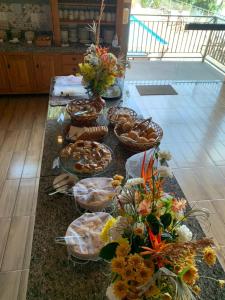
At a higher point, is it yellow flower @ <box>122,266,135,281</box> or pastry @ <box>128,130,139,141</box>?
yellow flower @ <box>122,266,135,281</box>

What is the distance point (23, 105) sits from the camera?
368 cm

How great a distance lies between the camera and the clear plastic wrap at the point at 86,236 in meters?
0.89

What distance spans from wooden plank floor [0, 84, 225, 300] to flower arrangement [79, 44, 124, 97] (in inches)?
18.4

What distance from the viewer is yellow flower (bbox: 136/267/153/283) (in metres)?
0.59

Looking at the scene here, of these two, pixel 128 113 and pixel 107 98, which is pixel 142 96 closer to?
pixel 107 98

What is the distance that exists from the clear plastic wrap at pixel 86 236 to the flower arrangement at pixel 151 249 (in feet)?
0.69

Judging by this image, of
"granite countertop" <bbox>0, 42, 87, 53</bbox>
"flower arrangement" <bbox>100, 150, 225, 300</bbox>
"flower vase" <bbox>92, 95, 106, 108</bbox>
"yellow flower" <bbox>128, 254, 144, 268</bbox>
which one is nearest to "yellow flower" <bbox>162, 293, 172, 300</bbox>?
"flower arrangement" <bbox>100, 150, 225, 300</bbox>

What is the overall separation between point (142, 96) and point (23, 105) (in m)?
2.04

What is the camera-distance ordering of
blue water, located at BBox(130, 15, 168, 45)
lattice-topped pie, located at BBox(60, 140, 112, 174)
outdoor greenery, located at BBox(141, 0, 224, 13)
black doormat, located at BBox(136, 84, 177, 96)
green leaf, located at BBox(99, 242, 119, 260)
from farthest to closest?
blue water, located at BBox(130, 15, 168, 45) < outdoor greenery, located at BBox(141, 0, 224, 13) < black doormat, located at BBox(136, 84, 177, 96) < lattice-topped pie, located at BBox(60, 140, 112, 174) < green leaf, located at BBox(99, 242, 119, 260)

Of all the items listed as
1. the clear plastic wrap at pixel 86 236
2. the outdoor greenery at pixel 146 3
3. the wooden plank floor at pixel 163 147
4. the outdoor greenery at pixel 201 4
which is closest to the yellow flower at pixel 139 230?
the clear plastic wrap at pixel 86 236

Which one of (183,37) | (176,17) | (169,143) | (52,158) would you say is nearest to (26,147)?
(52,158)

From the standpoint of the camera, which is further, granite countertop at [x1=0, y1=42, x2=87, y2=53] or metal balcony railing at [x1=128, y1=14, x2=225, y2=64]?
metal balcony railing at [x1=128, y1=14, x2=225, y2=64]

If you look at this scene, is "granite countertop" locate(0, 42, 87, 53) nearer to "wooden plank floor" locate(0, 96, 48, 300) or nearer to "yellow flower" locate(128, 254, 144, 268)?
"wooden plank floor" locate(0, 96, 48, 300)

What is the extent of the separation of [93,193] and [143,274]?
1.80 feet
